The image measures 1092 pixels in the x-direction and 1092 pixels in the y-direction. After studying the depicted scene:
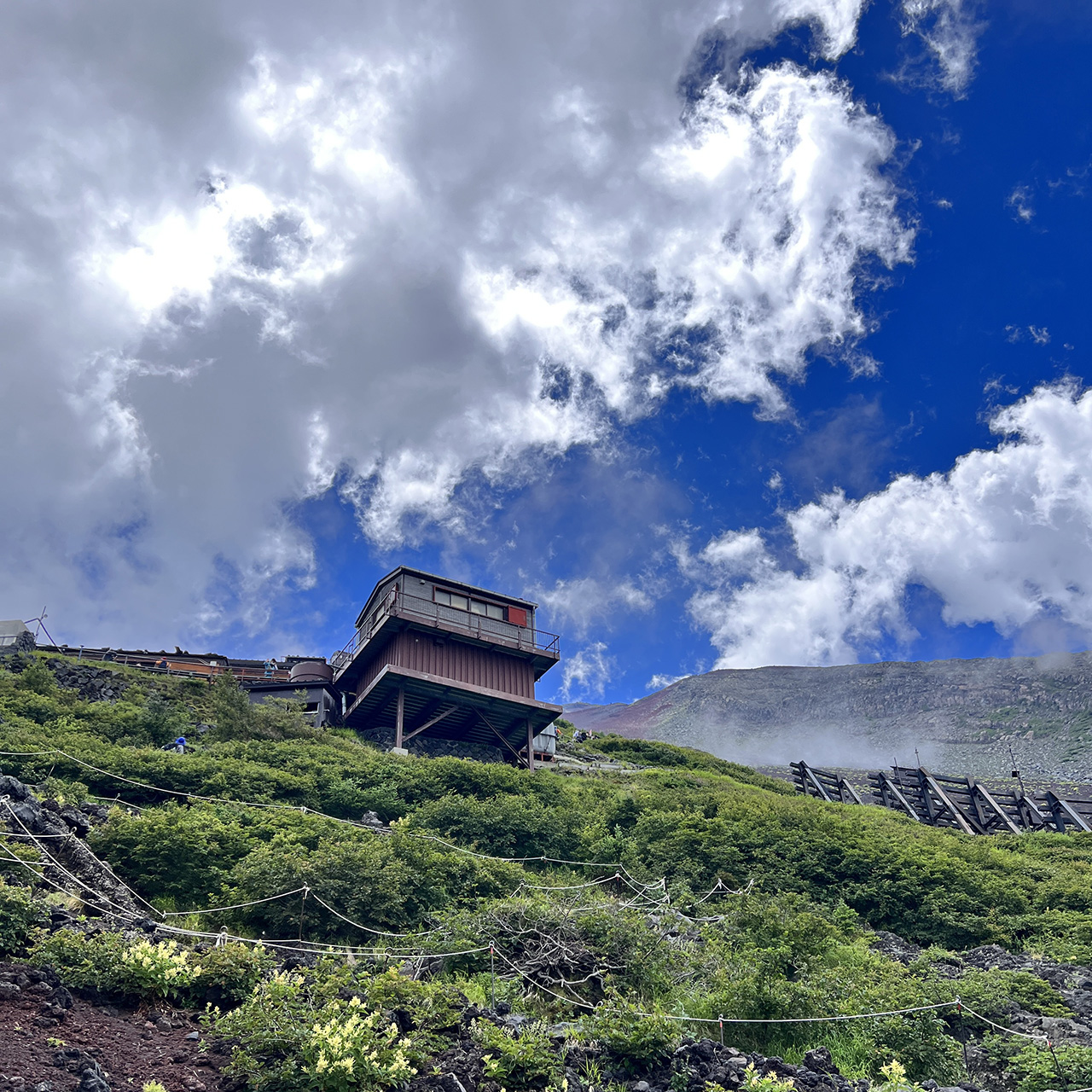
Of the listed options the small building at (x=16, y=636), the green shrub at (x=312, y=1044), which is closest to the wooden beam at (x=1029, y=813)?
the green shrub at (x=312, y=1044)

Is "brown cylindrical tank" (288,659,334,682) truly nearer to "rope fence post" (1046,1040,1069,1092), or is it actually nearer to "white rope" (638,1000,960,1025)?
"white rope" (638,1000,960,1025)

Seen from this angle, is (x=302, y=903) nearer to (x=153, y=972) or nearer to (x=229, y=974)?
(x=229, y=974)

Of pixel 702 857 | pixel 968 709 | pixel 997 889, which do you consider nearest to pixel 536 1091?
pixel 702 857

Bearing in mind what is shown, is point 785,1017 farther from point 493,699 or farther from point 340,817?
point 493,699

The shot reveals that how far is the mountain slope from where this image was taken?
320ft

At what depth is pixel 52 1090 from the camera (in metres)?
6.80

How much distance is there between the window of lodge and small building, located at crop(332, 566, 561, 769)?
4 cm

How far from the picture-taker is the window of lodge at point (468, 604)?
3409 cm

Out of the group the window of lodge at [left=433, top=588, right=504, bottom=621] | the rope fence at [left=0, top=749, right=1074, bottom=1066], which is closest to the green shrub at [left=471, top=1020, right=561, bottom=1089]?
the rope fence at [left=0, top=749, right=1074, bottom=1066]

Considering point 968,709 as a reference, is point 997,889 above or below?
below

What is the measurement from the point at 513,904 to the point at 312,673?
1036 inches

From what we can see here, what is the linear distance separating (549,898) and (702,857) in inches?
235

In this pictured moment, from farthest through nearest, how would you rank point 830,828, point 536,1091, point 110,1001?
point 830,828
point 110,1001
point 536,1091

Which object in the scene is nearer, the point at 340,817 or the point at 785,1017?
the point at 785,1017
